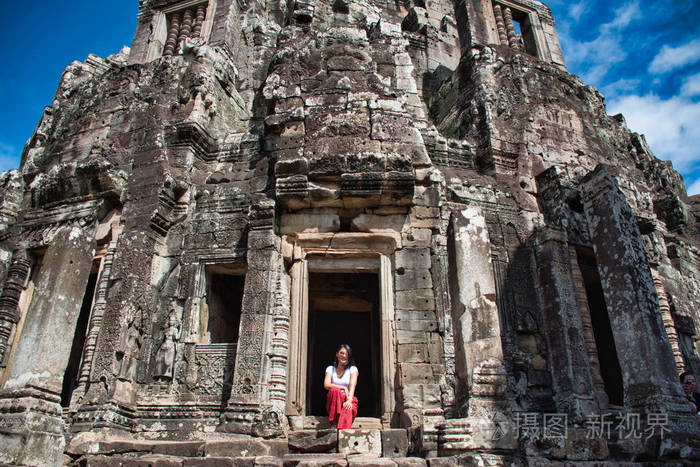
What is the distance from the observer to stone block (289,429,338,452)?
6059 mm

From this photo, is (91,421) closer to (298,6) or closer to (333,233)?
(333,233)

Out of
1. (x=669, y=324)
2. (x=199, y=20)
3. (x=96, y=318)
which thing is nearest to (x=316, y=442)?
(x=96, y=318)

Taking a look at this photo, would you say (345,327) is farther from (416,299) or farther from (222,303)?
(416,299)

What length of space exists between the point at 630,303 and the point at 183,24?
14326 millimetres

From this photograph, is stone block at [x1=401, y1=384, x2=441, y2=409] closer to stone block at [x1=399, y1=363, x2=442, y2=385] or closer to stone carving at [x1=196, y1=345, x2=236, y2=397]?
stone block at [x1=399, y1=363, x2=442, y2=385]

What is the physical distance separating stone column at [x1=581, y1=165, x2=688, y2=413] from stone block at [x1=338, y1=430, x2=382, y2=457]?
12.1 ft

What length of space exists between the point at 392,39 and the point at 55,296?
318 inches

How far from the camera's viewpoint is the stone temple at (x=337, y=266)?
6.09 metres

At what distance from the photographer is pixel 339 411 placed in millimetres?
6977

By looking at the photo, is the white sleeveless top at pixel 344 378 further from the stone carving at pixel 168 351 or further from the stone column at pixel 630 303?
the stone column at pixel 630 303

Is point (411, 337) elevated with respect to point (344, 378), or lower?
elevated

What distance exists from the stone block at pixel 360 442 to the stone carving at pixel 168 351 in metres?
3.86

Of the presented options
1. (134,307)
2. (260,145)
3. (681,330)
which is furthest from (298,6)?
(681,330)

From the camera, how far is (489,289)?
6.33 metres
